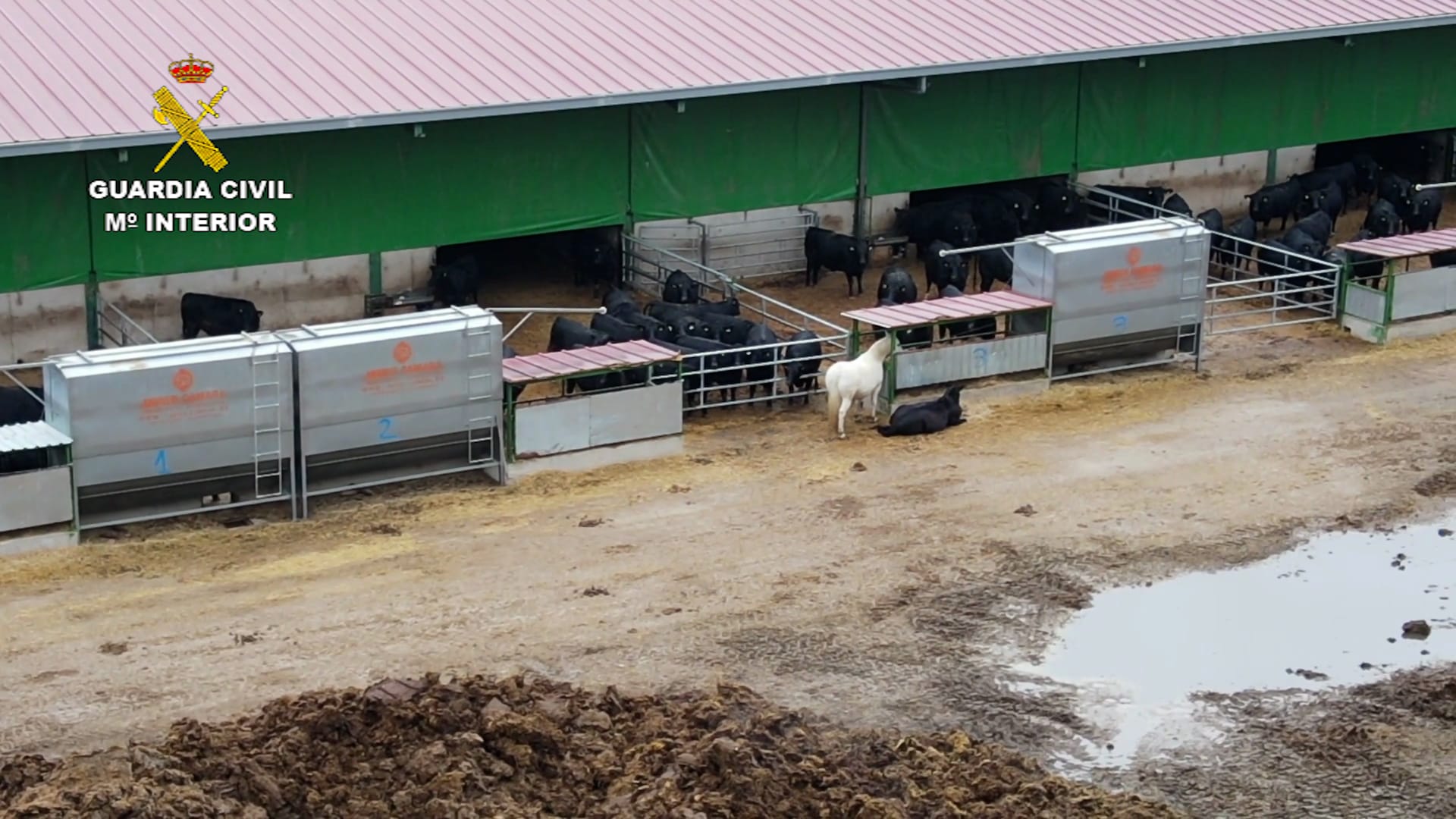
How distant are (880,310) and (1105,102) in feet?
28.4

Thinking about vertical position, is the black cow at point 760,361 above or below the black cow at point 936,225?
below

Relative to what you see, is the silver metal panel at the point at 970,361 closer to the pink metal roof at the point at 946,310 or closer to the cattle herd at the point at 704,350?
the pink metal roof at the point at 946,310

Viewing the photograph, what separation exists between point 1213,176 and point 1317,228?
316 centimetres

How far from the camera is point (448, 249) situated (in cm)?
3089

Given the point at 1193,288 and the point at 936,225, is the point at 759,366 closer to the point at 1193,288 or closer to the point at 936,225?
the point at 1193,288

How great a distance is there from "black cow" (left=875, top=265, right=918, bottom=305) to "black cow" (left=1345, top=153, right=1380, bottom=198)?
10.7 meters

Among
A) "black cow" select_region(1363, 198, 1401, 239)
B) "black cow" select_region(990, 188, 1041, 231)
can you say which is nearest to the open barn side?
"black cow" select_region(990, 188, 1041, 231)

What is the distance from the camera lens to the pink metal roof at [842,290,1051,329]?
26.0 meters

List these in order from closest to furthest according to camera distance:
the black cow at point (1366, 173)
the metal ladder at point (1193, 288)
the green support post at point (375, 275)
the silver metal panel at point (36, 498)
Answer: the silver metal panel at point (36, 498), the metal ladder at point (1193, 288), the green support post at point (375, 275), the black cow at point (1366, 173)

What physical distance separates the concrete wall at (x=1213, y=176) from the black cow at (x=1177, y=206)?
0.78 meters

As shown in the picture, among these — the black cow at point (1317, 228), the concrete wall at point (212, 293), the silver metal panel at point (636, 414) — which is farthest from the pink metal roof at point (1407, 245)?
the concrete wall at point (212, 293)

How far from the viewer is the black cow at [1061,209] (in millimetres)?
33719

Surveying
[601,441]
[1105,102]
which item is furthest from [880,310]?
[1105,102]

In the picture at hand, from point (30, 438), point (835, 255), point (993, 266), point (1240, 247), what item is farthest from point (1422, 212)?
point (30, 438)
